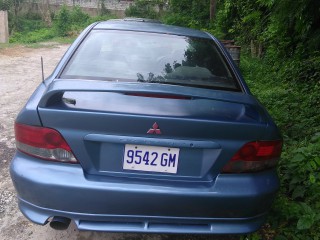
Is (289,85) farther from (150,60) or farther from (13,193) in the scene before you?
(13,193)

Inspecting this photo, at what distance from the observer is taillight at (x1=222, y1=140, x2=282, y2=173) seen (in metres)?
2.09

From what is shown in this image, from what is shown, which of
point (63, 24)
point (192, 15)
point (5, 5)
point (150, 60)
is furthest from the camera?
point (5, 5)

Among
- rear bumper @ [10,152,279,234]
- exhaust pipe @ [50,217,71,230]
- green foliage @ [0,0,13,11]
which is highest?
rear bumper @ [10,152,279,234]

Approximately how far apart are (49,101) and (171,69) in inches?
37.8

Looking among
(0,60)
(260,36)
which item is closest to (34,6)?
(0,60)

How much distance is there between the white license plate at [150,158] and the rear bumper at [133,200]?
9 cm

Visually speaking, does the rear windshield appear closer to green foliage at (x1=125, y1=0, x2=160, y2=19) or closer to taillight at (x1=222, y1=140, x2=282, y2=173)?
taillight at (x1=222, y1=140, x2=282, y2=173)

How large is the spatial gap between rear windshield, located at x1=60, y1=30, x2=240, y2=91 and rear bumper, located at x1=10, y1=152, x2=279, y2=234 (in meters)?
0.71

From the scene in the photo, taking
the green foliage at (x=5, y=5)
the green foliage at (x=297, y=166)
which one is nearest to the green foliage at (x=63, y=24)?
the green foliage at (x=5, y=5)

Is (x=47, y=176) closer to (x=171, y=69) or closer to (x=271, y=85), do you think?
(x=171, y=69)

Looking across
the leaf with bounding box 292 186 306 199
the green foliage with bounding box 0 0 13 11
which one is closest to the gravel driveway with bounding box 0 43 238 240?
the leaf with bounding box 292 186 306 199

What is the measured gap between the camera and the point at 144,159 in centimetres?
201

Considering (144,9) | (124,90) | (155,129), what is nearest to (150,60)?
(124,90)

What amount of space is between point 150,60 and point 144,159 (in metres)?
0.93
